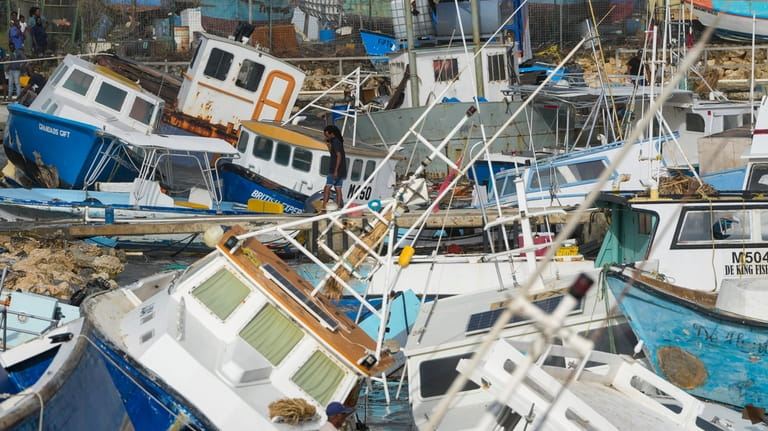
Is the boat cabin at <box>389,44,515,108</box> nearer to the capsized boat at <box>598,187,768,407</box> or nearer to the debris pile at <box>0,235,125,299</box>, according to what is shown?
the debris pile at <box>0,235,125,299</box>

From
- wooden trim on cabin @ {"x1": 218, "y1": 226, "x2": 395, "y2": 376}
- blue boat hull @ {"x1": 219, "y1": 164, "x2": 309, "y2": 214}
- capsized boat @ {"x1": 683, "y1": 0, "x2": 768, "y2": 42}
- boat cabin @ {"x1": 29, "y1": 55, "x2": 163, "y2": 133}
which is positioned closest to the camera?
wooden trim on cabin @ {"x1": 218, "y1": 226, "x2": 395, "y2": 376}

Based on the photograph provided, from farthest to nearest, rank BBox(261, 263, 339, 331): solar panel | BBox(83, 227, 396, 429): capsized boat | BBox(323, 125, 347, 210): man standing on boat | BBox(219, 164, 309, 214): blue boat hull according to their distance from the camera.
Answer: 1. BBox(219, 164, 309, 214): blue boat hull
2. BBox(323, 125, 347, 210): man standing on boat
3. BBox(261, 263, 339, 331): solar panel
4. BBox(83, 227, 396, 429): capsized boat

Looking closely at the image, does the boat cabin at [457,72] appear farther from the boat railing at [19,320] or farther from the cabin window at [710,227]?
the boat railing at [19,320]

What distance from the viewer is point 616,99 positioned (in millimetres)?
23219

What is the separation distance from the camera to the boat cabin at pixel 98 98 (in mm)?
22016

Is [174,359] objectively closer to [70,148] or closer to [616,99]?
[70,148]

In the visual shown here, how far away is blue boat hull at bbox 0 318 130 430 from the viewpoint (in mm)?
7176

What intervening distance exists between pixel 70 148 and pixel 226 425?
13.7 meters

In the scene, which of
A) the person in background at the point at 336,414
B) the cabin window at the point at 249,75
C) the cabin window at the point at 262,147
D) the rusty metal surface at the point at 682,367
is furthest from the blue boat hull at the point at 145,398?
the cabin window at the point at 249,75

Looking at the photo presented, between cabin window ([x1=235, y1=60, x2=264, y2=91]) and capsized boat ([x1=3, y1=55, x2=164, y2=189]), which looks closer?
capsized boat ([x1=3, y1=55, x2=164, y2=189])

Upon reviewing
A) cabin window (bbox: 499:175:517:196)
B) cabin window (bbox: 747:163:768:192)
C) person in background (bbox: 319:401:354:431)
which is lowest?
cabin window (bbox: 499:175:517:196)

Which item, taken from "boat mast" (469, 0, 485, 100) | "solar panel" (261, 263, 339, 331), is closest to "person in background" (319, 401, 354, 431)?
"solar panel" (261, 263, 339, 331)

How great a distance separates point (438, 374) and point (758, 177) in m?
7.03

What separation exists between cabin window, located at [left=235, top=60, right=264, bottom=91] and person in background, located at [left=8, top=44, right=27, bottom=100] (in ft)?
24.8
